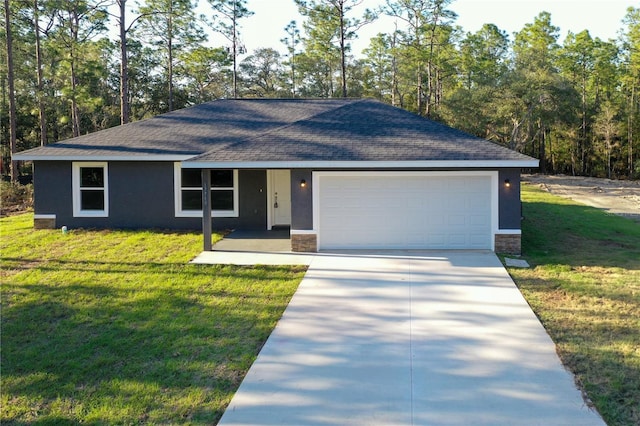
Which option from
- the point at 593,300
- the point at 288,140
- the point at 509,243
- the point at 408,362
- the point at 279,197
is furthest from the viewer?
the point at 279,197

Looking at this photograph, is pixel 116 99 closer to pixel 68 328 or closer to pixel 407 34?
pixel 407 34

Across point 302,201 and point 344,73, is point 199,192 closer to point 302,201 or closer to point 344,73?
point 302,201

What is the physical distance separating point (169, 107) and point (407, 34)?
18.2 m

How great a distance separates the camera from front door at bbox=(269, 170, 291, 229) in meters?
14.3

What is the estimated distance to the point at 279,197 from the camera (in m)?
14.4

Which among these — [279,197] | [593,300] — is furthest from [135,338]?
[279,197]


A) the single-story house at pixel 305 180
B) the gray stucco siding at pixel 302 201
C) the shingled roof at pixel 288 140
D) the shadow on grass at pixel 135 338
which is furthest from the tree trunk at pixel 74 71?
the shadow on grass at pixel 135 338

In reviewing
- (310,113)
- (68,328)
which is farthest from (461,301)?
(310,113)

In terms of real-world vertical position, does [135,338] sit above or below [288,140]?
below

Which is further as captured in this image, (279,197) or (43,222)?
(279,197)

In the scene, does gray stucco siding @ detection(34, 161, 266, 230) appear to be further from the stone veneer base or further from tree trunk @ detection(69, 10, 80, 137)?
tree trunk @ detection(69, 10, 80, 137)

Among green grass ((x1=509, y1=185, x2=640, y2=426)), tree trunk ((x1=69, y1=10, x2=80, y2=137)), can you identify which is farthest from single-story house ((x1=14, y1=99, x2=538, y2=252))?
tree trunk ((x1=69, y1=10, x2=80, y2=137))

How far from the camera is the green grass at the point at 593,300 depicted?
4.69 meters

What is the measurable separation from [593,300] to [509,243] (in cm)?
357
